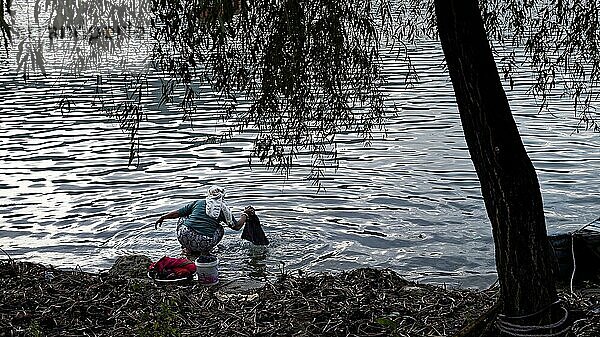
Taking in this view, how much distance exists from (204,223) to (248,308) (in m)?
3.83

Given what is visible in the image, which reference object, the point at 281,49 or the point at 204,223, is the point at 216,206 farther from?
Answer: the point at 281,49

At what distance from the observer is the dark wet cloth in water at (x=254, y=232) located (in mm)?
10688

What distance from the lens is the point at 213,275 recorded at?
901cm

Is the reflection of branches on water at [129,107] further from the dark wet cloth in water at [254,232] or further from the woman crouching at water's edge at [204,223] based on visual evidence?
the dark wet cloth in water at [254,232]

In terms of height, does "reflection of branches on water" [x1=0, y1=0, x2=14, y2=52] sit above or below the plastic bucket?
above

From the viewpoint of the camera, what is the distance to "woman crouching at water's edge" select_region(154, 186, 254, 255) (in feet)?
34.0

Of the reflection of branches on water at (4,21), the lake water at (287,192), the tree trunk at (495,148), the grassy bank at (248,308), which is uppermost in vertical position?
the reflection of branches on water at (4,21)

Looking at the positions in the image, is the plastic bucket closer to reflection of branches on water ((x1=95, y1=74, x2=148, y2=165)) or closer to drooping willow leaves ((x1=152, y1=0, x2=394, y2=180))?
drooping willow leaves ((x1=152, y1=0, x2=394, y2=180))

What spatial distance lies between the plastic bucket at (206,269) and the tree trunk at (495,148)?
16.1 ft

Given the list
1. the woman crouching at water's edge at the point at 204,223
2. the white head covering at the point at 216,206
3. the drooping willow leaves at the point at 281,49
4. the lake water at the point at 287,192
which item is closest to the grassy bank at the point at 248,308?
the drooping willow leaves at the point at 281,49

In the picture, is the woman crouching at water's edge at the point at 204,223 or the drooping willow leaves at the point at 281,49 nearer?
the drooping willow leaves at the point at 281,49

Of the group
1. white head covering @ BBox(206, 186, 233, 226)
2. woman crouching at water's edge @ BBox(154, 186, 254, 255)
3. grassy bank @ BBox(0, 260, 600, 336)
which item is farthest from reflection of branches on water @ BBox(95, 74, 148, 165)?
white head covering @ BBox(206, 186, 233, 226)

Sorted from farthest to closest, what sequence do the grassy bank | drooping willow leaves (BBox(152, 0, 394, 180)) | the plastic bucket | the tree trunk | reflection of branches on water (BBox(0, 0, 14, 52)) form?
the plastic bucket → the grassy bank → drooping willow leaves (BBox(152, 0, 394, 180)) → the tree trunk → reflection of branches on water (BBox(0, 0, 14, 52))

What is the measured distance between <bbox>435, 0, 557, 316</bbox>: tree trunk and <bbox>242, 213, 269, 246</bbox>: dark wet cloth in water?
252 inches
